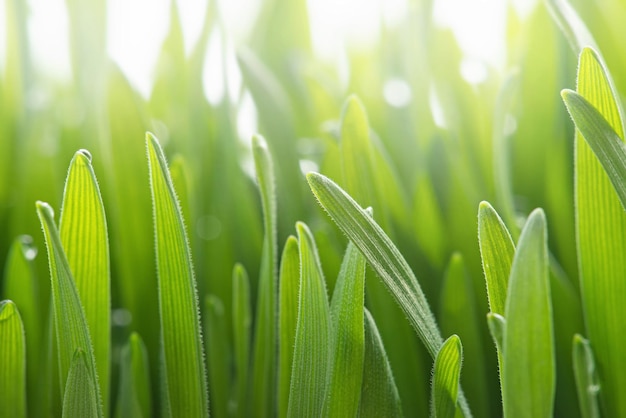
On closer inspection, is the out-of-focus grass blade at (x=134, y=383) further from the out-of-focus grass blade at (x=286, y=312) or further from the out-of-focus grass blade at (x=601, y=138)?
the out-of-focus grass blade at (x=601, y=138)

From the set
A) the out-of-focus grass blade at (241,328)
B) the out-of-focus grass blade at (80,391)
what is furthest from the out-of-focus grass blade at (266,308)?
the out-of-focus grass blade at (80,391)

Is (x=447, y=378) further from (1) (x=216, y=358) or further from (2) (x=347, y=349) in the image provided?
(1) (x=216, y=358)

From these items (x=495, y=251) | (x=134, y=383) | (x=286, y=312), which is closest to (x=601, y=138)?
(x=495, y=251)

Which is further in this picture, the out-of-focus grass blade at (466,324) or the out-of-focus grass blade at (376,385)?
the out-of-focus grass blade at (466,324)

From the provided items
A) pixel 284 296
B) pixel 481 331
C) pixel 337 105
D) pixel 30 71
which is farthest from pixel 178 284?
pixel 30 71

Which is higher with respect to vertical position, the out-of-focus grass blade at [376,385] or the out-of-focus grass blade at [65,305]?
the out-of-focus grass blade at [65,305]

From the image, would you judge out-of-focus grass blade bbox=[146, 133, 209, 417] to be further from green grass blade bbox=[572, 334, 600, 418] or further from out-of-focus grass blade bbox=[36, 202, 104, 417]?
green grass blade bbox=[572, 334, 600, 418]
